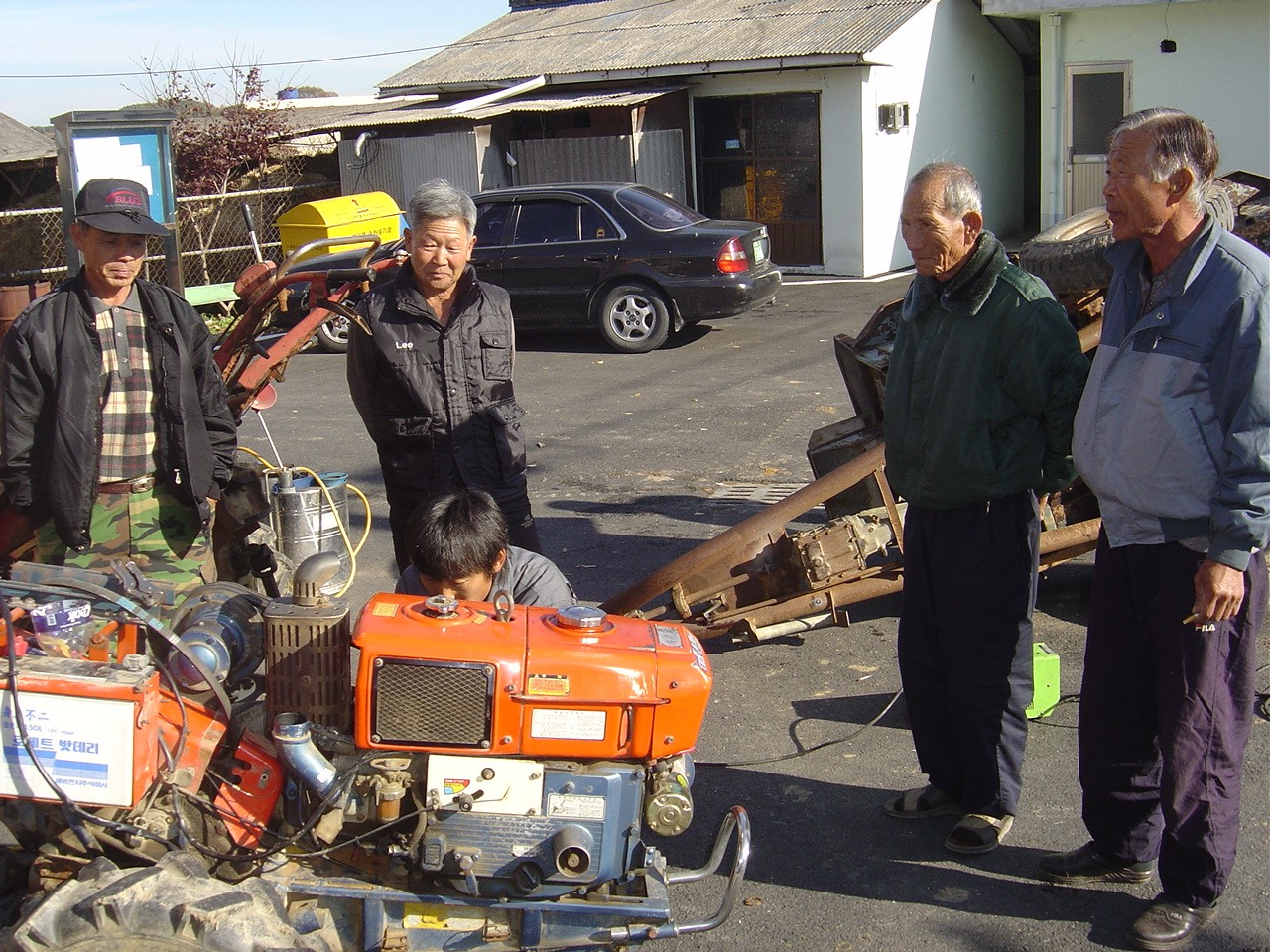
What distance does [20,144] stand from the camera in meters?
15.9

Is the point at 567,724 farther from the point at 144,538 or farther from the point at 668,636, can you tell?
the point at 144,538

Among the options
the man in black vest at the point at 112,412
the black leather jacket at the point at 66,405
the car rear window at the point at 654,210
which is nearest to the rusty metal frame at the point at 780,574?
the man in black vest at the point at 112,412

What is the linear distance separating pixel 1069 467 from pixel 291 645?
215 centimetres

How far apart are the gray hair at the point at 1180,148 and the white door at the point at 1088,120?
46.6ft

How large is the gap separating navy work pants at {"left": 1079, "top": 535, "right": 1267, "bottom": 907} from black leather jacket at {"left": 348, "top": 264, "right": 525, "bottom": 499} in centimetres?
183

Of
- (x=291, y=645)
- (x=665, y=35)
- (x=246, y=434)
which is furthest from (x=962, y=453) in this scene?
(x=665, y=35)

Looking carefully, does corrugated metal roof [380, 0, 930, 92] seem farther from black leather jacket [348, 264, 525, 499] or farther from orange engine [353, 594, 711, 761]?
orange engine [353, 594, 711, 761]

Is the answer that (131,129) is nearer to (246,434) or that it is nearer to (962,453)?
(246,434)

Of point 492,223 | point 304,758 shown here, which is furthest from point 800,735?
point 492,223

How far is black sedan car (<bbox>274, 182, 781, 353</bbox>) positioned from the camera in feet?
38.4

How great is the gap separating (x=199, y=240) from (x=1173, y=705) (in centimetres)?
1494

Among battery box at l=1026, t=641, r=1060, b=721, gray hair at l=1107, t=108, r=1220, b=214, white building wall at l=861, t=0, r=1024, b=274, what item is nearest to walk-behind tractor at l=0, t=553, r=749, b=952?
gray hair at l=1107, t=108, r=1220, b=214

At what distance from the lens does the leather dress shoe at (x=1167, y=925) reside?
3.12 m

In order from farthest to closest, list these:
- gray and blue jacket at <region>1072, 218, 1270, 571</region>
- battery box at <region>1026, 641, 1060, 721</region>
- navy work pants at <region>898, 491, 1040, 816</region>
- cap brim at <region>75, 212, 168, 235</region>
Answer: battery box at <region>1026, 641, 1060, 721</region>, cap brim at <region>75, 212, 168, 235</region>, navy work pants at <region>898, 491, 1040, 816</region>, gray and blue jacket at <region>1072, 218, 1270, 571</region>
